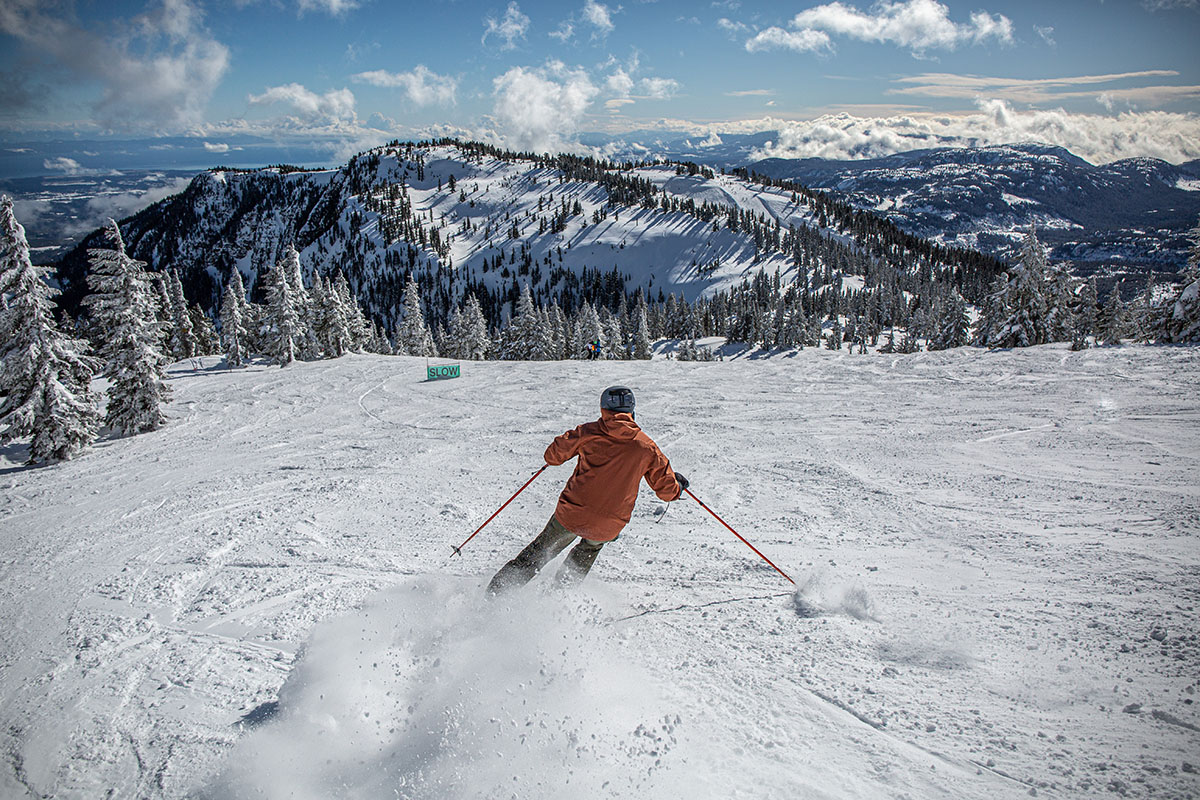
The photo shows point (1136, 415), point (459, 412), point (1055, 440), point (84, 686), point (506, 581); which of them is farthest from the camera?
point (459, 412)

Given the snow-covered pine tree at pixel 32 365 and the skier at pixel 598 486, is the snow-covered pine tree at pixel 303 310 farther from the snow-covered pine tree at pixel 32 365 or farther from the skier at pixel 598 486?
the skier at pixel 598 486

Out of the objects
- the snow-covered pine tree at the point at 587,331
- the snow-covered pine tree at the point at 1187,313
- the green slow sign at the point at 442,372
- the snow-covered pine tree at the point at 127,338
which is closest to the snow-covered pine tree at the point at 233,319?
the snow-covered pine tree at the point at 127,338

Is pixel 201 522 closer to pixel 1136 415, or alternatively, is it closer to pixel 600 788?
pixel 600 788

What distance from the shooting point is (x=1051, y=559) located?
207 inches

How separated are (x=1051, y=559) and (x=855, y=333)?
105 meters

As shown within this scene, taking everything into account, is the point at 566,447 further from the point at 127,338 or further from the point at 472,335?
the point at 472,335

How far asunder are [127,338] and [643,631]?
19086 mm

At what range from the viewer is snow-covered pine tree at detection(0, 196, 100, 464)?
Answer: 41.1 ft

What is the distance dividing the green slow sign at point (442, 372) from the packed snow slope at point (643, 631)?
1073 centimetres

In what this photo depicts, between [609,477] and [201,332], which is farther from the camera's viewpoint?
[201,332]

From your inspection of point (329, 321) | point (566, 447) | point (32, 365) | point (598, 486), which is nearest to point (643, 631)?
point (598, 486)

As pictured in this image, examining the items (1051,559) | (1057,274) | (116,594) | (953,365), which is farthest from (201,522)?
(1057,274)

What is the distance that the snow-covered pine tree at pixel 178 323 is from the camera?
4859 centimetres

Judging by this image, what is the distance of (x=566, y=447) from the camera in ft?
16.1
